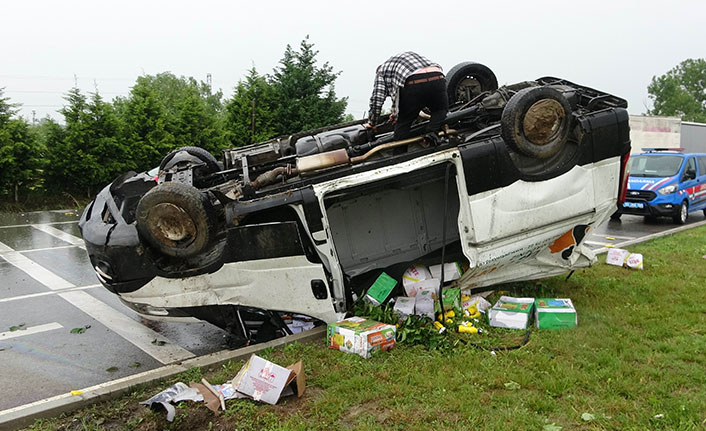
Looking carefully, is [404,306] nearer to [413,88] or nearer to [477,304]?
[477,304]

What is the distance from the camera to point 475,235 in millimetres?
4398

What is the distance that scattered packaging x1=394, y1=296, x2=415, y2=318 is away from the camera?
4.48 meters

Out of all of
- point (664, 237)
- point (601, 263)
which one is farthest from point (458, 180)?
point (664, 237)

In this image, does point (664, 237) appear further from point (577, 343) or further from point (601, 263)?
point (577, 343)

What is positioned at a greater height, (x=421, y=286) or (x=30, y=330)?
(x=421, y=286)

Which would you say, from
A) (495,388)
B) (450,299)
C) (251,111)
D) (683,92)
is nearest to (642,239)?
(450,299)

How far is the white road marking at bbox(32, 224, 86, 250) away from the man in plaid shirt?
256 inches

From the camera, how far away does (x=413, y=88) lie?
4461 millimetres

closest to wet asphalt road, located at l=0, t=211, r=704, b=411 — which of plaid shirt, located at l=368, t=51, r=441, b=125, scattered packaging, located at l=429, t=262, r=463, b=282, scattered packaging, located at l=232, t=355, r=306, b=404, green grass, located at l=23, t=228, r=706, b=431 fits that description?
green grass, located at l=23, t=228, r=706, b=431

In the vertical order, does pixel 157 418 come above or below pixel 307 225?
below

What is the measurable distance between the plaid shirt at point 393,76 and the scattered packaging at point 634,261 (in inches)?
150

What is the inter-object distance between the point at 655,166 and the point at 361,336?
1106 cm

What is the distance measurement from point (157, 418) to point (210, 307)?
3.62 ft

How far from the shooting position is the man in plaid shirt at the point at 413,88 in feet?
14.6
